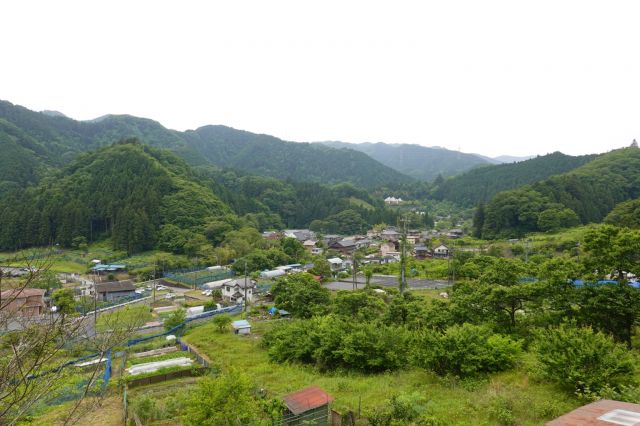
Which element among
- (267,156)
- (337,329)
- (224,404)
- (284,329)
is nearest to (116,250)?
(284,329)

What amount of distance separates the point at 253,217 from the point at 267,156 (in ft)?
332

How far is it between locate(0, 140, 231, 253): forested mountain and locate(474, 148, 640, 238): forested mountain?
39660 mm

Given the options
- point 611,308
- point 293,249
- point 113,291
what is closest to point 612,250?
point 611,308

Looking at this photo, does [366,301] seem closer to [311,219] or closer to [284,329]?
[284,329]

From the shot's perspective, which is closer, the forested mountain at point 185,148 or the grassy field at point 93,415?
the grassy field at point 93,415

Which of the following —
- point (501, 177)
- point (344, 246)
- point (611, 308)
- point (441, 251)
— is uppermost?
point (501, 177)

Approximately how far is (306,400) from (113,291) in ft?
94.4

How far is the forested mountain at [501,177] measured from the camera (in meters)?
90.1

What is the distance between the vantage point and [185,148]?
139 meters

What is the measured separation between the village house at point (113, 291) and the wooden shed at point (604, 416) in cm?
3380

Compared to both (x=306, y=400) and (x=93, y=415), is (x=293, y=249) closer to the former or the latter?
(x=93, y=415)

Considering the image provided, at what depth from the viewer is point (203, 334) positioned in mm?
21391

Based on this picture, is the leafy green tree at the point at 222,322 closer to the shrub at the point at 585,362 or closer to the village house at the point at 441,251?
the shrub at the point at 585,362

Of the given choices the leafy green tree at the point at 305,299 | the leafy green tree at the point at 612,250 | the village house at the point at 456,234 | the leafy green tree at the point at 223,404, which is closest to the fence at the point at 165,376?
the leafy green tree at the point at 305,299
